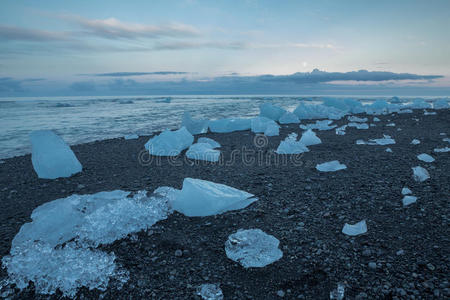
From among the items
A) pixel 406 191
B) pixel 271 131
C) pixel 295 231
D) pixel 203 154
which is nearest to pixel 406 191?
pixel 406 191

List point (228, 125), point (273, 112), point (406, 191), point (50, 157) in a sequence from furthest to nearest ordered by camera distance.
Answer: point (273, 112) → point (228, 125) → point (50, 157) → point (406, 191)

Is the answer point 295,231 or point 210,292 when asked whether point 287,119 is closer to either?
point 295,231

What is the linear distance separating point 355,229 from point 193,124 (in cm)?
570

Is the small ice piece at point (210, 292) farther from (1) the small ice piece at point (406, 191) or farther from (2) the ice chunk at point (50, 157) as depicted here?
(2) the ice chunk at point (50, 157)

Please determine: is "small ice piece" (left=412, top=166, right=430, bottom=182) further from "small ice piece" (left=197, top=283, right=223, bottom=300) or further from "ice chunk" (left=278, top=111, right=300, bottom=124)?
"ice chunk" (left=278, top=111, right=300, bottom=124)

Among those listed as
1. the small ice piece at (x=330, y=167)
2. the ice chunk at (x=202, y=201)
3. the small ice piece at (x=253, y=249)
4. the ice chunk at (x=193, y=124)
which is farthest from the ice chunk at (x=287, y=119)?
the small ice piece at (x=253, y=249)

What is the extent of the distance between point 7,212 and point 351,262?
3011 mm

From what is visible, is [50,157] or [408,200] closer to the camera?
[408,200]

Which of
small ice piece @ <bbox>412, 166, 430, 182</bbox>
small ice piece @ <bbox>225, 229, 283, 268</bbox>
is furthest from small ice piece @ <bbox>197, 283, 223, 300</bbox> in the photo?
small ice piece @ <bbox>412, 166, 430, 182</bbox>

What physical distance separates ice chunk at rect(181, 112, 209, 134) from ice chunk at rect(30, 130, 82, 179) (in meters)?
3.66

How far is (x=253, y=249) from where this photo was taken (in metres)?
1.59

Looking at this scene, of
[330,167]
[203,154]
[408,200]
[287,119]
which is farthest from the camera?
[287,119]

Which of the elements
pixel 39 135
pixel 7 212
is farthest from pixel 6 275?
pixel 39 135

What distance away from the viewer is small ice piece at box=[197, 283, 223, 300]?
1303mm
